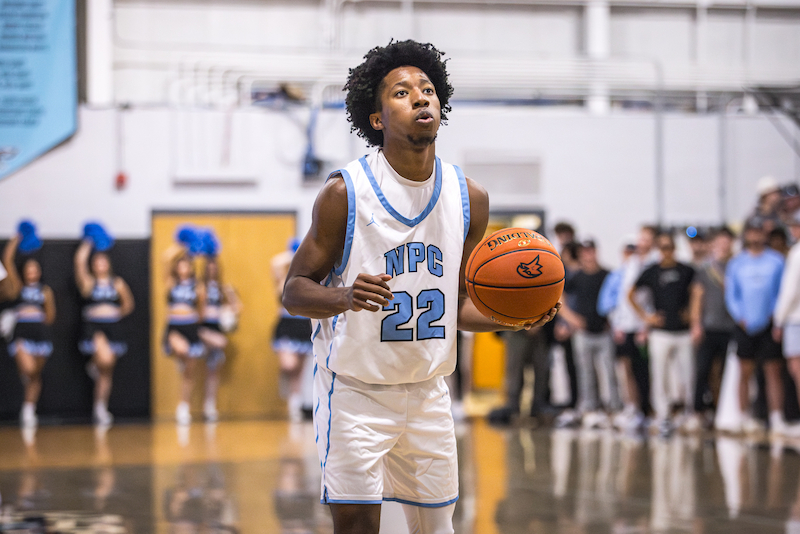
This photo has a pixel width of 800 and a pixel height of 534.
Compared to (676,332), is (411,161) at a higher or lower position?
higher

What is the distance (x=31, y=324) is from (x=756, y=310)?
273 inches

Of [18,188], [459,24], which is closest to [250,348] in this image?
[18,188]

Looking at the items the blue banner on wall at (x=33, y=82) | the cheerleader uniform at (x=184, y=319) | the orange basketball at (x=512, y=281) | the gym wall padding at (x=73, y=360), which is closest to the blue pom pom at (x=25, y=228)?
the gym wall padding at (x=73, y=360)

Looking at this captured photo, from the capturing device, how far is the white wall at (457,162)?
9.45 meters

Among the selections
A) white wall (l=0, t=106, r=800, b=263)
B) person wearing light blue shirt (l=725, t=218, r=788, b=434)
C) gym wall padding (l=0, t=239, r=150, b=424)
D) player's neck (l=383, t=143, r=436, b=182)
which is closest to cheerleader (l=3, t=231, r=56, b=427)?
gym wall padding (l=0, t=239, r=150, b=424)

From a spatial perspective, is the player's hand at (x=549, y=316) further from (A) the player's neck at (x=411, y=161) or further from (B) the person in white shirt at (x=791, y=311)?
(B) the person in white shirt at (x=791, y=311)

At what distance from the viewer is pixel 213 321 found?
9.12 meters

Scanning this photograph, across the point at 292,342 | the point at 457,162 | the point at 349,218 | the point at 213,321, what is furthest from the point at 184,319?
the point at 349,218

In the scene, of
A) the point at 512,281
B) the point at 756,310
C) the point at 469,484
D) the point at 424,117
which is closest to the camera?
→ the point at 424,117

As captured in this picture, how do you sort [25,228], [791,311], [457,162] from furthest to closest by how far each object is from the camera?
[457,162] < [25,228] < [791,311]

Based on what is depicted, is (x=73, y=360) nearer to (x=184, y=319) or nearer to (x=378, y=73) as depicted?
(x=184, y=319)

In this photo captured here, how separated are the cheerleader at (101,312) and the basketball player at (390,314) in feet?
22.7

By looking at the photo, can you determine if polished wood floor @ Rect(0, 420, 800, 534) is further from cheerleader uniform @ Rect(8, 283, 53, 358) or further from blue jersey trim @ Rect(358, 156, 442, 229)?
cheerleader uniform @ Rect(8, 283, 53, 358)

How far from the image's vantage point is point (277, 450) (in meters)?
7.00
